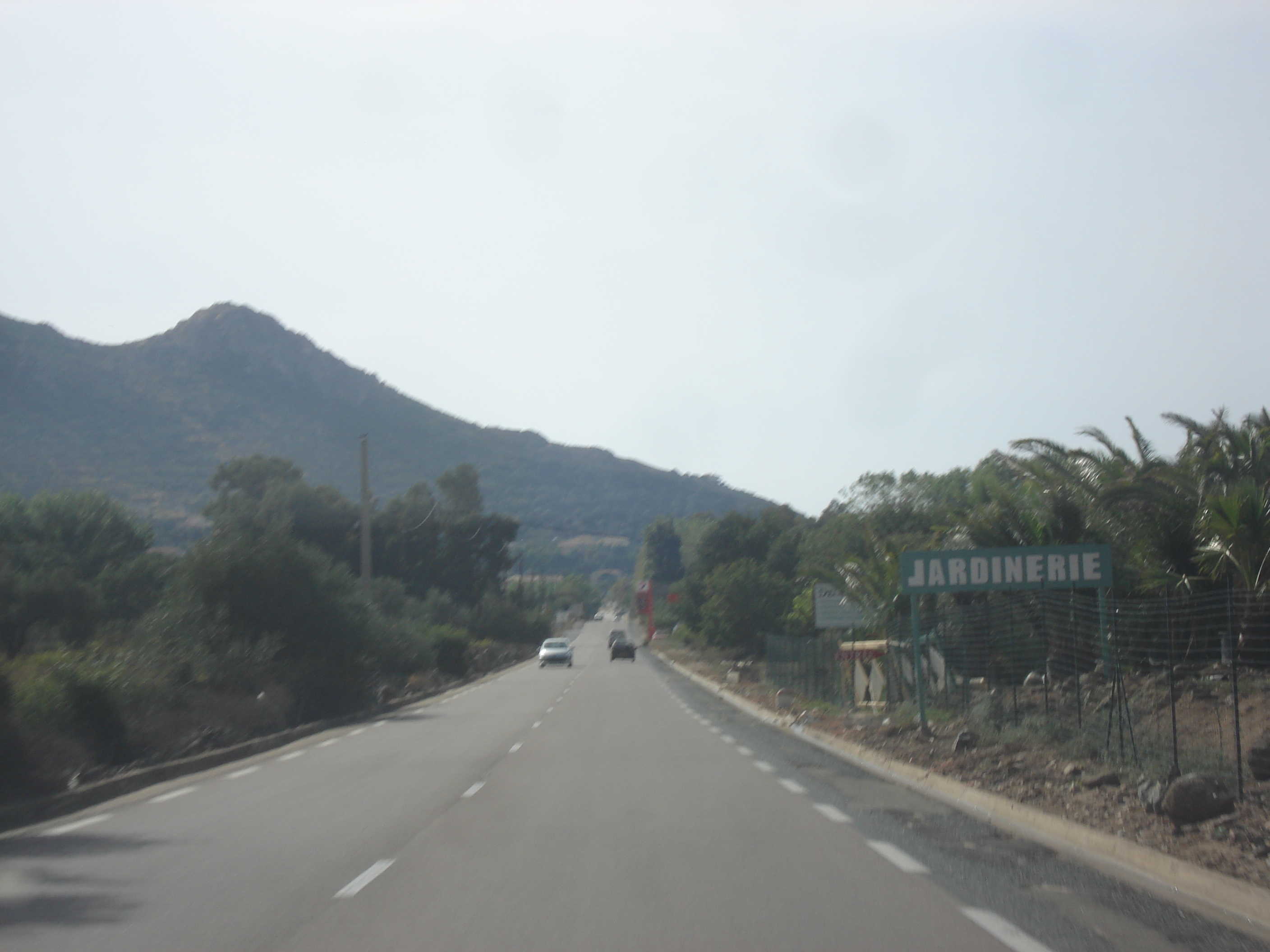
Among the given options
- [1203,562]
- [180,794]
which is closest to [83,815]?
[180,794]

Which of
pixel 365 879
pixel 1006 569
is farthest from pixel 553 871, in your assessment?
pixel 1006 569

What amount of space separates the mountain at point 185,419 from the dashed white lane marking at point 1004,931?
96880mm

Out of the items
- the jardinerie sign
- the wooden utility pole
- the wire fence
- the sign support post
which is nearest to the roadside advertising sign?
the wire fence

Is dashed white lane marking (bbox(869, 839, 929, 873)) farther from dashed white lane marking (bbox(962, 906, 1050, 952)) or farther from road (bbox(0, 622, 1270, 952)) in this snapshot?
dashed white lane marking (bbox(962, 906, 1050, 952))

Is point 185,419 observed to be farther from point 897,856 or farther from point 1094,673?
point 897,856

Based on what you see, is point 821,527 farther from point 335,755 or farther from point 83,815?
point 83,815

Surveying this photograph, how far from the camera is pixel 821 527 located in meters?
78.8

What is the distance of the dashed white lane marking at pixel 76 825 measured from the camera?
1108cm

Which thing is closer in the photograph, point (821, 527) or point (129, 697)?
point (129, 697)

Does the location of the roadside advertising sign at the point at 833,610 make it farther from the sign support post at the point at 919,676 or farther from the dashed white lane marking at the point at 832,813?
the dashed white lane marking at the point at 832,813

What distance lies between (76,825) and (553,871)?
5623mm

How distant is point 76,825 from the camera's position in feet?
38.2

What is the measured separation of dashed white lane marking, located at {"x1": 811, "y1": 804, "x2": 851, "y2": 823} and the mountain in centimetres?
9234

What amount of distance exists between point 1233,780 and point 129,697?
49.9 feet
